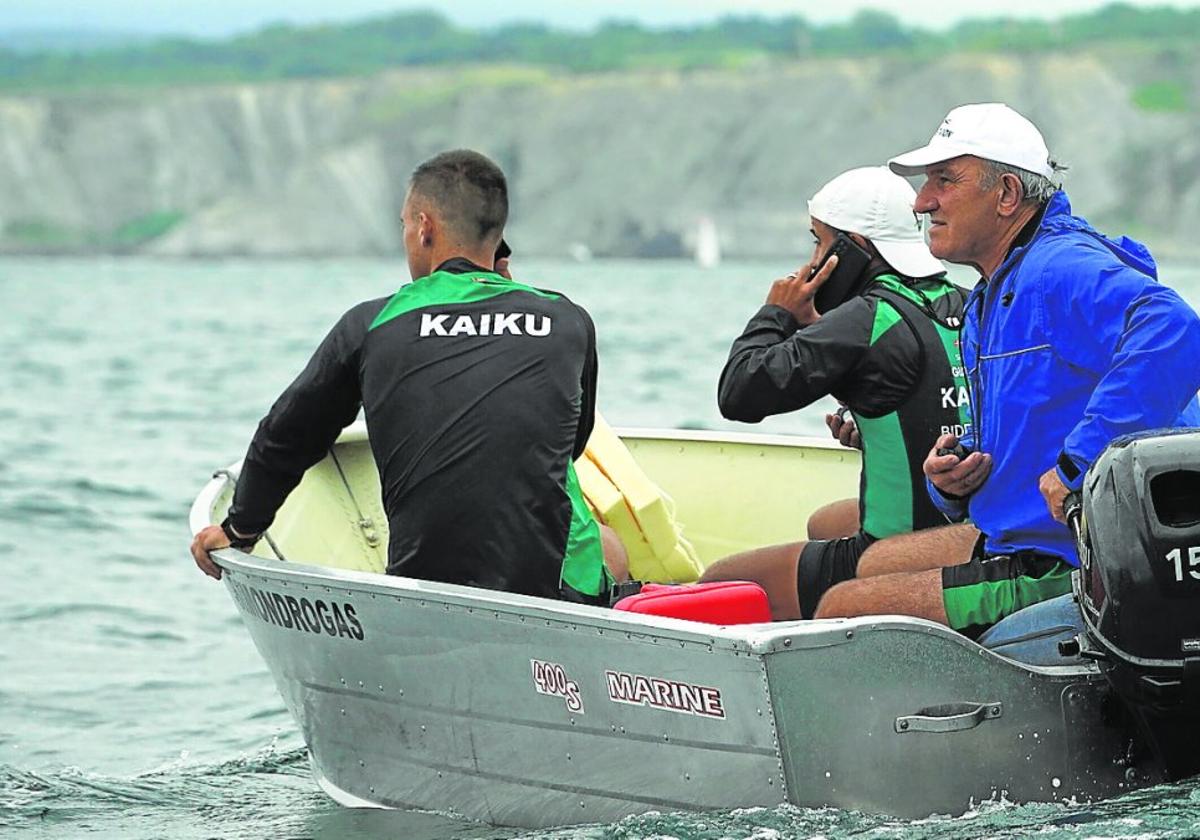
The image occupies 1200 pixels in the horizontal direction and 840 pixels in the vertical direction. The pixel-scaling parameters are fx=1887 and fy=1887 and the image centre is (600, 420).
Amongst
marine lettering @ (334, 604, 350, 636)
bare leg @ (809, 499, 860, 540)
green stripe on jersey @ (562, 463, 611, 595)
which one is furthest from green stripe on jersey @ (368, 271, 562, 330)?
bare leg @ (809, 499, 860, 540)

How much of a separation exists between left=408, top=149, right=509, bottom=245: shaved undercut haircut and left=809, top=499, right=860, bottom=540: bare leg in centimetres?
170

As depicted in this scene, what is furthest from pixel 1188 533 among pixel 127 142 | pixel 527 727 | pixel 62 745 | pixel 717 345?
pixel 127 142

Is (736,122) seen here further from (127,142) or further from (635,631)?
(635,631)

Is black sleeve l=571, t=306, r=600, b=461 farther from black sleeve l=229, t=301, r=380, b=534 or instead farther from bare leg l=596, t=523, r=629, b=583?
bare leg l=596, t=523, r=629, b=583

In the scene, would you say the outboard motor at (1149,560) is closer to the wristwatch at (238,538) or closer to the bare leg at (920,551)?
the bare leg at (920,551)

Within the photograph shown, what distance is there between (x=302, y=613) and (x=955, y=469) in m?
1.69

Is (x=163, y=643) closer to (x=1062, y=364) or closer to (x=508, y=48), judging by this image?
(x=1062, y=364)

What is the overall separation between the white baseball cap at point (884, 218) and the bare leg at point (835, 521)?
1107mm

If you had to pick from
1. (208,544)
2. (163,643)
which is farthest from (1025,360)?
(163,643)

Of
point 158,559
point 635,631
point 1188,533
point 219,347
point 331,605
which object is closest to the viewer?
point 1188,533

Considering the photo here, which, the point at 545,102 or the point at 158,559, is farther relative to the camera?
the point at 545,102

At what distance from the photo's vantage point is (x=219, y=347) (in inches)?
1184

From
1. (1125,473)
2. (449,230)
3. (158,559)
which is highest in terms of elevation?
(449,230)

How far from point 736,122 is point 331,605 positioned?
10020 cm
